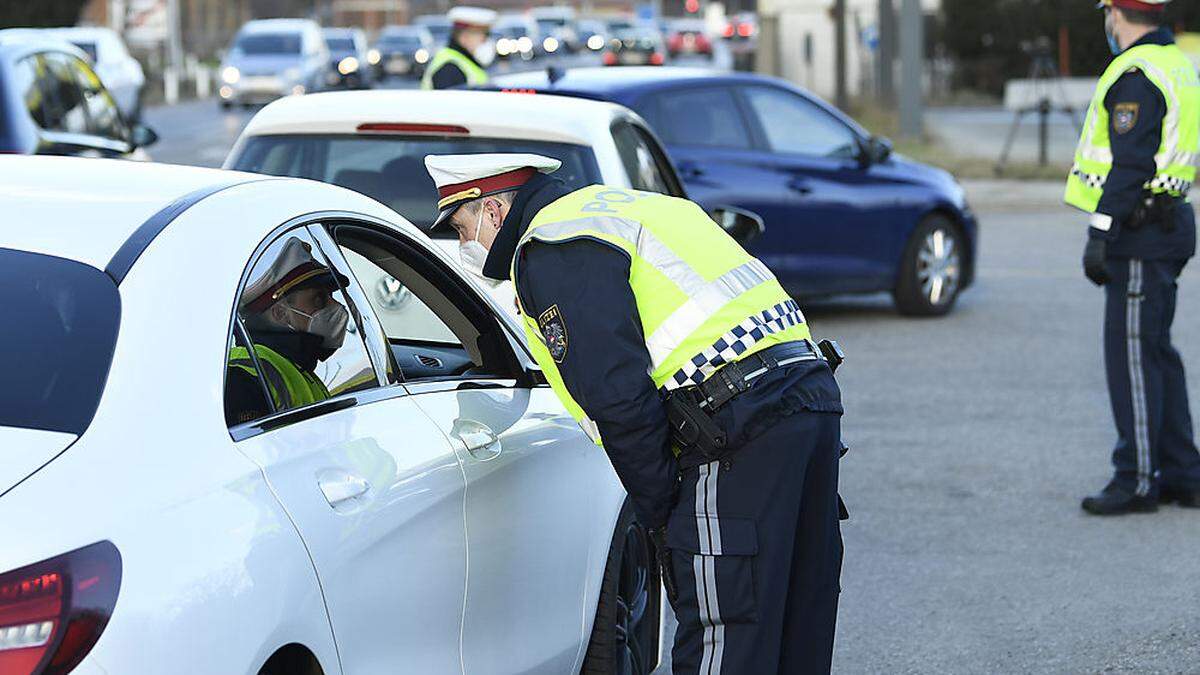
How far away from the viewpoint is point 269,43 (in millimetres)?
39969

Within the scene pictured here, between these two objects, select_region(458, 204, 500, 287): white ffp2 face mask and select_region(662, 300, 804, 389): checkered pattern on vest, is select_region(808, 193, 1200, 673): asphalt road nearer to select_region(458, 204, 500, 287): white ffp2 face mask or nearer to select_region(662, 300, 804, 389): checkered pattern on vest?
select_region(662, 300, 804, 389): checkered pattern on vest

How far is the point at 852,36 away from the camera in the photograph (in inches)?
1564

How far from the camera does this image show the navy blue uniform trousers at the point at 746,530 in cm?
392

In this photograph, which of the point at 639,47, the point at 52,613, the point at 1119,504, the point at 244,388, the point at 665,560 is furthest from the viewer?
the point at 639,47

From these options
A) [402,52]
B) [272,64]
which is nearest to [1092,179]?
[272,64]

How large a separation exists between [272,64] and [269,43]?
188 cm

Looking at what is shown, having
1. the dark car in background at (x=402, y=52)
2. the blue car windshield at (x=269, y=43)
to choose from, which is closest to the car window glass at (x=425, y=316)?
the blue car windshield at (x=269, y=43)

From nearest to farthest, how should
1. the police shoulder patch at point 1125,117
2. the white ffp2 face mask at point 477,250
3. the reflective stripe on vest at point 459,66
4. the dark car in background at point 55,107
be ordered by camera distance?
the white ffp2 face mask at point 477,250 → the police shoulder patch at point 1125,117 → the dark car in background at point 55,107 → the reflective stripe on vest at point 459,66

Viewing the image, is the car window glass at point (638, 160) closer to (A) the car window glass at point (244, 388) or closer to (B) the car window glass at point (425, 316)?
(B) the car window glass at point (425, 316)

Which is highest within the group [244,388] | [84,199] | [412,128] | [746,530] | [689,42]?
[84,199]

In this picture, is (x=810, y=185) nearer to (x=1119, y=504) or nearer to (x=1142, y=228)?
(x=1142, y=228)

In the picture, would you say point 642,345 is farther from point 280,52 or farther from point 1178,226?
point 280,52

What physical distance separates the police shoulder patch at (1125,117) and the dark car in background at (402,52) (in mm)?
43036

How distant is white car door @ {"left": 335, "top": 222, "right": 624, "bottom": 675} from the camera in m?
4.01
